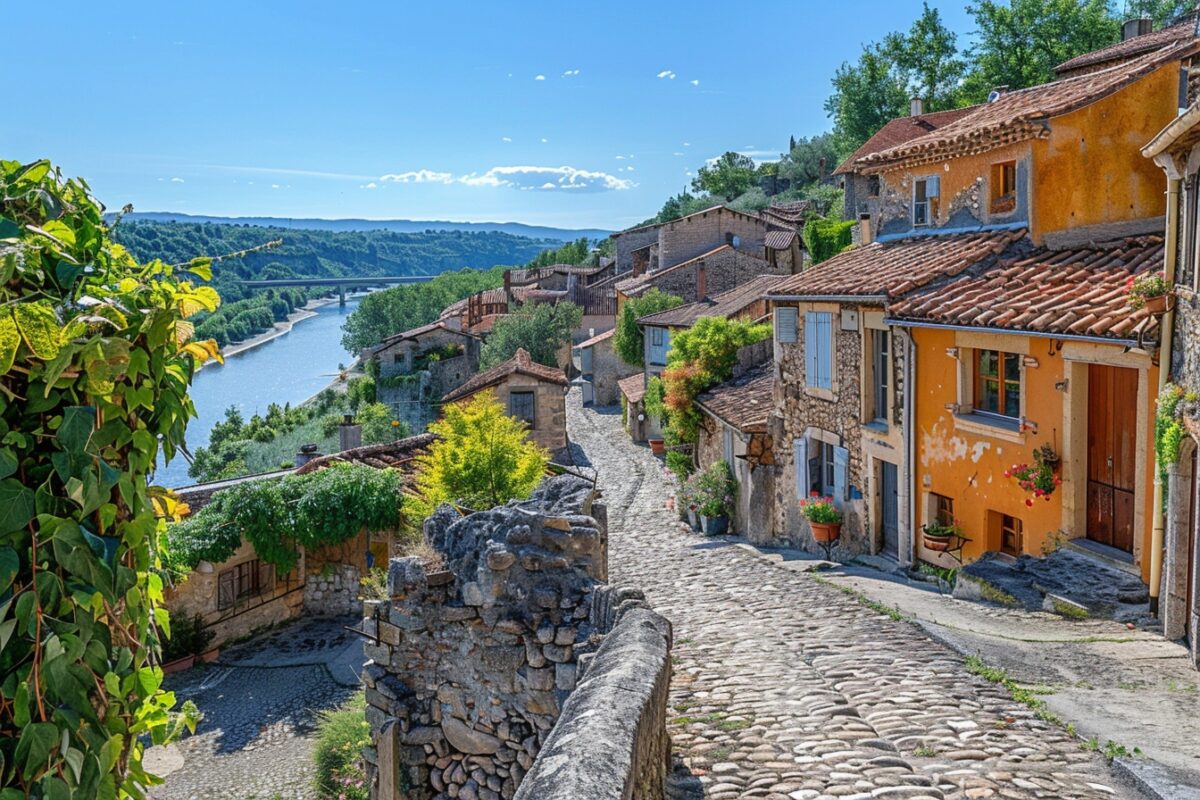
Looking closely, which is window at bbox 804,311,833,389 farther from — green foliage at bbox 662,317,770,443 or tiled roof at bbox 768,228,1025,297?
green foliage at bbox 662,317,770,443

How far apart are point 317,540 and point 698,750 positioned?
14409mm

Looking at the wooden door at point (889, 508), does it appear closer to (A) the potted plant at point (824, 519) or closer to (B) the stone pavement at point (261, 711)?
(A) the potted plant at point (824, 519)

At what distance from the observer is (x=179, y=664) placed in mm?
17484

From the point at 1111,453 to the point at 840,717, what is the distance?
6.19 metres

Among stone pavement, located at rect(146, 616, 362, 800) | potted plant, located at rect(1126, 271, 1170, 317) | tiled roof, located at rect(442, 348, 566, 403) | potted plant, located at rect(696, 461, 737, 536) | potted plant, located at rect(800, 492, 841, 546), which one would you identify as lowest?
stone pavement, located at rect(146, 616, 362, 800)

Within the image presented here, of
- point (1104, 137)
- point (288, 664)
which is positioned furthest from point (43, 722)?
point (288, 664)

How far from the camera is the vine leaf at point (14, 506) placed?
7.63 ft

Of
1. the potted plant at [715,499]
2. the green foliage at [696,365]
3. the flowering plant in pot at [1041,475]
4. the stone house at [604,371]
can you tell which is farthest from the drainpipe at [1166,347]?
the stone house at [604,371]

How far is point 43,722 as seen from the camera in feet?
7.86

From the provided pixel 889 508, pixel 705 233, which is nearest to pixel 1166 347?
pixel 889 508

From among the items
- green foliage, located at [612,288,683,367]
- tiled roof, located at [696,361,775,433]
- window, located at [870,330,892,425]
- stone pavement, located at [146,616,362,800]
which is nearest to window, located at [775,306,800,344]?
tiled roof, located at [696,361,775,433]

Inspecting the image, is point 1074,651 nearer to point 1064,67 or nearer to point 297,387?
point 1064,67

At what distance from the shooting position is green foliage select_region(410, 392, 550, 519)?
48.1 ft

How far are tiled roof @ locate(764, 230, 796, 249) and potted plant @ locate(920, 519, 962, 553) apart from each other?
30705 millimetres
